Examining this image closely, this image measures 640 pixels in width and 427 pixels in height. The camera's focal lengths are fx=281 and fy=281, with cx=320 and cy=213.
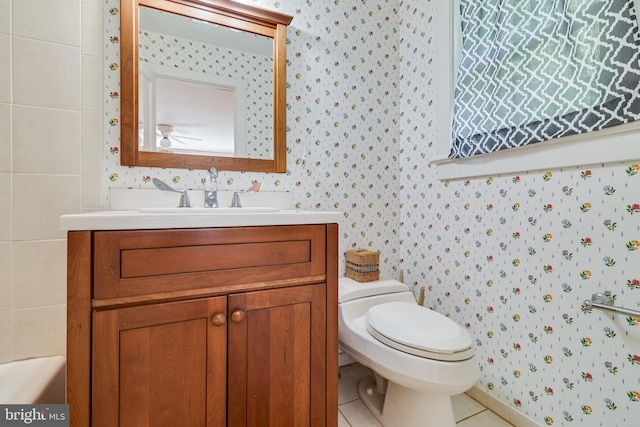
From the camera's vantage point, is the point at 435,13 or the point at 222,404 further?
the point at 435,13

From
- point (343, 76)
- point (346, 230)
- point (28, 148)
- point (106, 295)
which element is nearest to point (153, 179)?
point (28, 148)

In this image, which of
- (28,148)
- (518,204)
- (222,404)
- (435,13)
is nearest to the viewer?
(222,404)

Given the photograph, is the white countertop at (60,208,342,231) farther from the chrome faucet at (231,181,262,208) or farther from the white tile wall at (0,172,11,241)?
the white tile wall at (0,172,11,241)

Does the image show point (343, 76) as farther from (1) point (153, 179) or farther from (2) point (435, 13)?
(1) point (153, 179)

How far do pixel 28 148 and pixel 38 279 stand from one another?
0.51 metres

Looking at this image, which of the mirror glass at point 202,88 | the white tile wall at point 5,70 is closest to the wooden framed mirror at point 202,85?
the mirror glass at point 202,88

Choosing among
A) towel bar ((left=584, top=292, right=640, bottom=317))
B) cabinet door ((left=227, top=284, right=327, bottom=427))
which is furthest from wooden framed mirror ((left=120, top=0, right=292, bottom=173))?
towel bar ((left=584, top=292, right=640, bottom=317))

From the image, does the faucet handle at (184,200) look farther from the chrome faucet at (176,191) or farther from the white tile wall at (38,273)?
the white tile wall at (38,273)

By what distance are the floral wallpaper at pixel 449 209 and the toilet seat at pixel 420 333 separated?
0.38m

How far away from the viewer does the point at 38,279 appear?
110 cm

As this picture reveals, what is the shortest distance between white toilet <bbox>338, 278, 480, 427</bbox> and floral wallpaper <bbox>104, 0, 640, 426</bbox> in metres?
0.36

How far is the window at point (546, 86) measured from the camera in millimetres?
891

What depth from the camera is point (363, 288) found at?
1402 mm

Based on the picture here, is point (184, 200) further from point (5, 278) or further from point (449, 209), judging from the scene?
point (449, 209)
